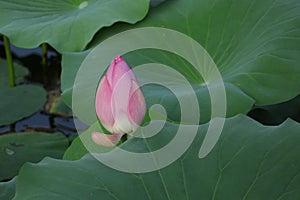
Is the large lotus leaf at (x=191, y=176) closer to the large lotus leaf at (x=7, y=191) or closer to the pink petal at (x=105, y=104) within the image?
the pink petal at (x=105, y=104)

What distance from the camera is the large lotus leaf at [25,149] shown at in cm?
184

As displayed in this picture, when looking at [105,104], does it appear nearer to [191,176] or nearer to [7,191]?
[191,176]

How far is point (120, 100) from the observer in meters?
1.14

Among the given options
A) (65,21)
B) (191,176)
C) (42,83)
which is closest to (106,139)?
(191,176)

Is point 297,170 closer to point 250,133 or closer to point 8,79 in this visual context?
point 250,133

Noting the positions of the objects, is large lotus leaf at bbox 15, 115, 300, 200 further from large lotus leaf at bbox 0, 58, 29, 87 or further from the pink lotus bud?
large lotus leaf at bbox 0, 58, 29, 87

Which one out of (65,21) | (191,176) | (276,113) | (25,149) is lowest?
(25,149)

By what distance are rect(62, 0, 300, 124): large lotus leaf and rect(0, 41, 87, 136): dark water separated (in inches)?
23.2

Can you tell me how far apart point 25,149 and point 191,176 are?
982mm

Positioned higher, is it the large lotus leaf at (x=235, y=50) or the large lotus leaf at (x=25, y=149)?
the large lotus leaf at (x=235, y=50)

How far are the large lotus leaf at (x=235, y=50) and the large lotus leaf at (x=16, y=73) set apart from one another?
823 mm

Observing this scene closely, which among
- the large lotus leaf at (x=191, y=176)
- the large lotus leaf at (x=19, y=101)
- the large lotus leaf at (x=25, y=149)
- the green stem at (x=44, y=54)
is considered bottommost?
the green stem at (x=44, y=54)

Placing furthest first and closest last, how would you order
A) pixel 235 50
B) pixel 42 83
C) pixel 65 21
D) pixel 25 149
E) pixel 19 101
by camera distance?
pixel 42 83 < pixel 19 101 < pixel 25 149 < pixel 65 21 < pixel 235 50

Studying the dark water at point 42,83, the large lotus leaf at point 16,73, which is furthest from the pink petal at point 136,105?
the large lotus leaf at point 16,73
